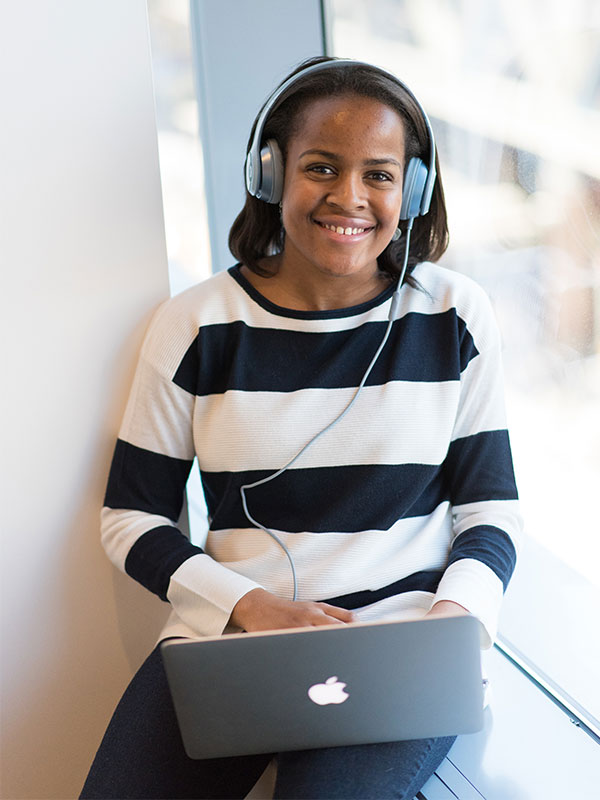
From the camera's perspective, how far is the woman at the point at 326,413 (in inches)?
46.9

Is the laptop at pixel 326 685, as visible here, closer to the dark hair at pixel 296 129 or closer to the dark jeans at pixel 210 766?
the dark jeans at pixel 210 766

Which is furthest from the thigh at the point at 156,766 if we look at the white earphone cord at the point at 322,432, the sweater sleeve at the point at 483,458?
the sweater sleeve at the point at 483,458

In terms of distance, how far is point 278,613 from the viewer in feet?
3.72

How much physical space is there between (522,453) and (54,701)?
3.07 ft

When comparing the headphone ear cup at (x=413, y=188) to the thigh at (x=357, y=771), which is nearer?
the thigh at (x=357, y=771)

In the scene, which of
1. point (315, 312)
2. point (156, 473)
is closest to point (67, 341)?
point (156, 473)

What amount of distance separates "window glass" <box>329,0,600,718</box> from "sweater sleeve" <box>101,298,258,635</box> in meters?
0.60

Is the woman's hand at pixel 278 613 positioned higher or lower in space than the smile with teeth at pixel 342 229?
lower

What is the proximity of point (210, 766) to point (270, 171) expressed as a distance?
790mm

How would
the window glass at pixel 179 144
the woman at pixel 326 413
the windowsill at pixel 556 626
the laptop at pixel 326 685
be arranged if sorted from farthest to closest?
the window glass at pixel 179 144, the windowsill at pixel 556 626, the woman at pixel 326 413, the laptop at pixel 326 685

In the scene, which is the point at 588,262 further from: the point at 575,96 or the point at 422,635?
the point at 422,635

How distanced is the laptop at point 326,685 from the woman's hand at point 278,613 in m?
0.15

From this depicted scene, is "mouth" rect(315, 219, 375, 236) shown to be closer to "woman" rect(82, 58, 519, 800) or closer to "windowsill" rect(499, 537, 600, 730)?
"woman" rect(82, 58, 519, 800)

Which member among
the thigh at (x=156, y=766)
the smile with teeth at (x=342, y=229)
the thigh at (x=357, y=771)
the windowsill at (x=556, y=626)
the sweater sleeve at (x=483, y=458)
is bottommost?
the windowsill at (x=556, y=626)
